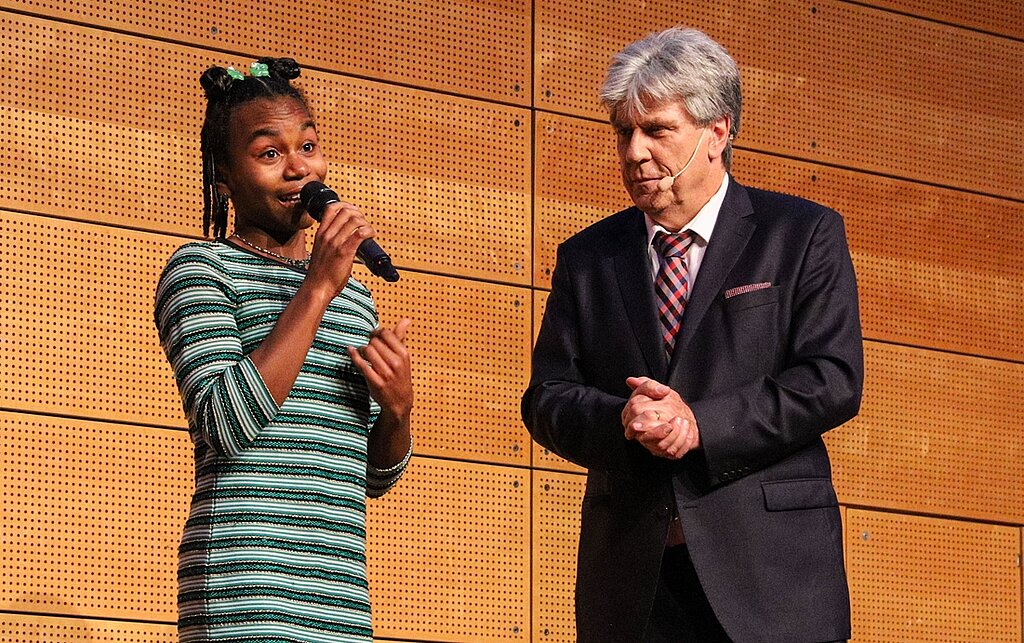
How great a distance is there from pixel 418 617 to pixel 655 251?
2.06 meters

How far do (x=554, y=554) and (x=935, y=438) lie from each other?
1457 millimetres

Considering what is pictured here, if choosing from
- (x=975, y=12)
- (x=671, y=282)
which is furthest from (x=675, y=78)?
(x=975, y=12)

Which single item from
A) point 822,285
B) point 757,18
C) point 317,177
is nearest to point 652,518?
point 822,285

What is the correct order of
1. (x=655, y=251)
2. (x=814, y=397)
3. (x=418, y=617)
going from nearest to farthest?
(x=814, y=397) → (x=655, y=251) → (x=418, y=617)

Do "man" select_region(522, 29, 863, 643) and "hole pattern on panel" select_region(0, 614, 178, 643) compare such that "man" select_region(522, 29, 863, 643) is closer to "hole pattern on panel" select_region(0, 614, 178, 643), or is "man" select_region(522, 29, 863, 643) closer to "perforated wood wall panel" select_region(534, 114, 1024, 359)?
"hole pattern on panel" select_region(0, 614, 178, 643)

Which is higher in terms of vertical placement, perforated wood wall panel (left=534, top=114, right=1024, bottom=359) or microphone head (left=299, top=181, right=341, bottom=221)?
perforated wood wall panel (left=534, top=114, right=1024, bottom=359)

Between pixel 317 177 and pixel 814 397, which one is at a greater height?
pixel 317 177

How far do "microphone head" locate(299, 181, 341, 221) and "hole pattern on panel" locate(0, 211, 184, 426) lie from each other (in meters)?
1.83

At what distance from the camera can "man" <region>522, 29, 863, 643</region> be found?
2.62 m

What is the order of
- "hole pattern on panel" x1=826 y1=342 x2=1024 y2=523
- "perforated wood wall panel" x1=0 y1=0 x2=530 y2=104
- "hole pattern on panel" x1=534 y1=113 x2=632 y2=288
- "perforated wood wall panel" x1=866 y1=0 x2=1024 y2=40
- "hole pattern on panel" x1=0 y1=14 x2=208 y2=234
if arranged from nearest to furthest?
"hole pattern on panel" x1=0 y1=14 x2=208 y2=234
"perforated wood wall panel" x1=0 y1=0 x2=530 y2=104
"hole pattern on panel" x1=534 y1=113 x2=632 y2=288
"hole pattern on panel" x1=826 y1=342 x2=1024 y2=523
"perforated wood wall panel" x1=866 y1=0 x2=1024 y2=40

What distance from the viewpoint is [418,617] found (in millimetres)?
4625

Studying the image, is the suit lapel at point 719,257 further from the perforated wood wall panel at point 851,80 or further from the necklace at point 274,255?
the perforated wood wall panel at point 851,80

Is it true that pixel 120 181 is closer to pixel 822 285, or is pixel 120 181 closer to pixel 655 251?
pixel 655 251

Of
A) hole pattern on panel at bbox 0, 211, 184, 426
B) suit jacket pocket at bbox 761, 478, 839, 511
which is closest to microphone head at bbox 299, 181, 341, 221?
suit jacket pocket at bbox 761, 478, 839, 511
